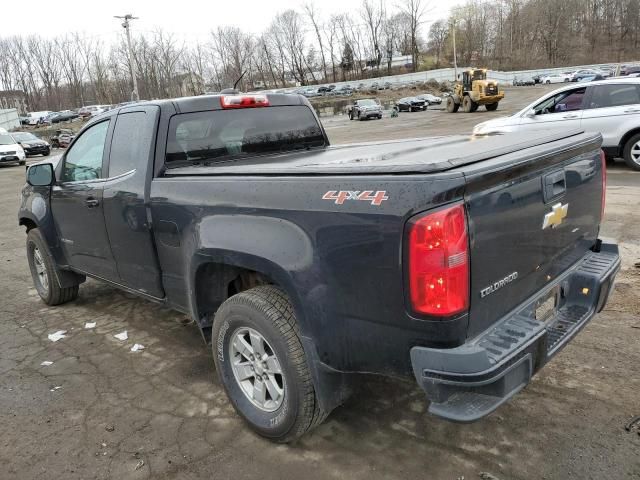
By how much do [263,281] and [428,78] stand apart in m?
85.5

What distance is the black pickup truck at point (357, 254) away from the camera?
6.82 ft

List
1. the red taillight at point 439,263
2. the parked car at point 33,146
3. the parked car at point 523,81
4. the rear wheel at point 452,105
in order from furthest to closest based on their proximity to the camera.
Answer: the parked car at point 523,81
the rear wheel at point 452,105
the parked car at point 33,146
the red taillight at point 439,263

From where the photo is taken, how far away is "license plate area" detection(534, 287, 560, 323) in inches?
103

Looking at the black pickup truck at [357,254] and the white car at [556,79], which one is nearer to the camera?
the black pickup truck at [357,254]

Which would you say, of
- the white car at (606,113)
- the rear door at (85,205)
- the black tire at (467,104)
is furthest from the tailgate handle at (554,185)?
the black tire at (467,104)

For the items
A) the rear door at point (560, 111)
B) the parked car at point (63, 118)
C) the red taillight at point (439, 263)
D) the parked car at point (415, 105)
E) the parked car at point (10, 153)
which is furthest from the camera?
the parked car at point (63, 118)

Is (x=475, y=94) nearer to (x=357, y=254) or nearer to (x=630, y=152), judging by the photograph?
(x=630, y=152)

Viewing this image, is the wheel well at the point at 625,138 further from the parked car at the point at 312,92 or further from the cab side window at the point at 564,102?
the parked car at the point at 312,92

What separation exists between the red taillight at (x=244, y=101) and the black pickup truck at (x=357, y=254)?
0.6 inches

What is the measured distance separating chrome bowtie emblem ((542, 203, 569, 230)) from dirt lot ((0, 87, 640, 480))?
3.69 feet

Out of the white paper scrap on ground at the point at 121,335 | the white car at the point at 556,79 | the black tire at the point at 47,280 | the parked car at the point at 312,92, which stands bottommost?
the white paper scrap on ground at the point at 121,335

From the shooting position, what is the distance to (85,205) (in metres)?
4.16

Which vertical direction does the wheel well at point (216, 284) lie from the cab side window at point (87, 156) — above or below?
below

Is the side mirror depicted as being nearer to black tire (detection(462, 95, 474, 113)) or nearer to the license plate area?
the license plate area
